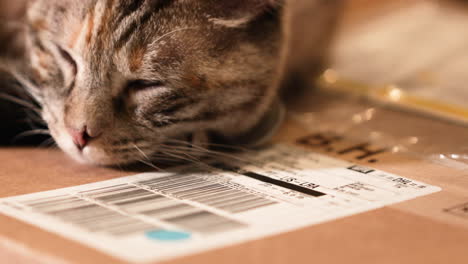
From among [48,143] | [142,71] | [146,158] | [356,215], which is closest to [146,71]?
[142,71]

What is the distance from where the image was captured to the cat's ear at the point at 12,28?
47.0 inches

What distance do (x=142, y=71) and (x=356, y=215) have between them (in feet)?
1.37

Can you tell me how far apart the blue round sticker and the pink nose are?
304mm

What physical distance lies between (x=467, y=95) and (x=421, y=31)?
494mm

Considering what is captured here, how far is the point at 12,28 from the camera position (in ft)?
4.09

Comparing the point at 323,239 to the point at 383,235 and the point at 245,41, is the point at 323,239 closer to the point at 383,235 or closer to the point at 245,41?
the point at 383,235

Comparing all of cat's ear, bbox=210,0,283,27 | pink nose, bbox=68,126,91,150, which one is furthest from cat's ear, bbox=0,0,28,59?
cat's ear, bbox=210,0,283,27

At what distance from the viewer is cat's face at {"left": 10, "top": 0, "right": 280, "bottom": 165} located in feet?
3.10

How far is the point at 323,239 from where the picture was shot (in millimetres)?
711

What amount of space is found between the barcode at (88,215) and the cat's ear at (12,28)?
0.49 metres

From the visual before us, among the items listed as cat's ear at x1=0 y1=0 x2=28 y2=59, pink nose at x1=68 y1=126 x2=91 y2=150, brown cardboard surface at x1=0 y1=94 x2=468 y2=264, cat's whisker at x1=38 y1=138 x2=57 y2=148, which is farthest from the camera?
cat's ear at x1=0 y1=0 x2=28 y2=59

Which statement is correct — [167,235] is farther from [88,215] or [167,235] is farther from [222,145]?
[222,145]

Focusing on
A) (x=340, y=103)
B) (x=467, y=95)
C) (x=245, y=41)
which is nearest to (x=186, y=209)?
(x=245, y=41)

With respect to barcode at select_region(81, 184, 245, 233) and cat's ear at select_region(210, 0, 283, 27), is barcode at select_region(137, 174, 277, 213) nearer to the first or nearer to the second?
barcode at select_region(81, 184, 245, 233)
